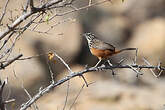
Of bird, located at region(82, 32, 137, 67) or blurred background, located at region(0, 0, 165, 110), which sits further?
blurred background, located at region(0, 0, 165, 110)

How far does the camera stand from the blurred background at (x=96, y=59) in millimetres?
13828

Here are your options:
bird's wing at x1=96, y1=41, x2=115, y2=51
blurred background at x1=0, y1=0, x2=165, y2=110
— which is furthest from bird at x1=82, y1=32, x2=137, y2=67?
blurred background at x1=0, y1=0, x2=165, y2=110

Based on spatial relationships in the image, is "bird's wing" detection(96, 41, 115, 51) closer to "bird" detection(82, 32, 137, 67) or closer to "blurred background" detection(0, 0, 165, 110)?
"bird" detection(82, 32, 137, 67)

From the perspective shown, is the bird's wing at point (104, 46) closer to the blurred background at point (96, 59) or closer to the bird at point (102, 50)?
the bird at point (102, 50)

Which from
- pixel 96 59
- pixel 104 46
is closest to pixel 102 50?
pixel 104 46

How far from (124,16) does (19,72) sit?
8.61m

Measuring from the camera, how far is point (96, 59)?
61.4ft

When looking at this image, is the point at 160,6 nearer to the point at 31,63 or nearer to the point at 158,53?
the point at 158,53

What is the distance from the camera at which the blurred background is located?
13.8m

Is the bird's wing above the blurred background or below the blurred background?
above

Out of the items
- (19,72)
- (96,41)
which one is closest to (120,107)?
(19,72)

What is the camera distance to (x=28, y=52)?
55.1 feet

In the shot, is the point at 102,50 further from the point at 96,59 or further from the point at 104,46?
the point at 96,59

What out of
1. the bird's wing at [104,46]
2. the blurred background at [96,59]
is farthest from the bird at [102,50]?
the blurred background at [96,59]
